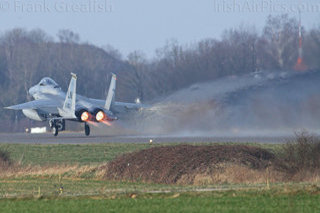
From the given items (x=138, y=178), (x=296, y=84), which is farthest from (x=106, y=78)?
(x=138, y=178)

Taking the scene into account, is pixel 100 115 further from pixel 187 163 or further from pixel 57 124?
pixel 187 163

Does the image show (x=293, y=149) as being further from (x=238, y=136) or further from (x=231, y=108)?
(x=238, y=136)

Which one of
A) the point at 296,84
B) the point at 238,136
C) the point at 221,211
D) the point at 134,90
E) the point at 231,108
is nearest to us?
the point at 221,211

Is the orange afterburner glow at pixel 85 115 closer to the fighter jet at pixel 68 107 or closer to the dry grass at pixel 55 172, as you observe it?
the fighter jet at pixel 68 107

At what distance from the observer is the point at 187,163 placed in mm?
27312

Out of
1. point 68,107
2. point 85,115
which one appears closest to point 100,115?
point 85,115

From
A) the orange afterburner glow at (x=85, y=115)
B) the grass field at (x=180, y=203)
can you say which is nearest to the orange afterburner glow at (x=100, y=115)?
the orange afterburner glow at (x=85, y=115)

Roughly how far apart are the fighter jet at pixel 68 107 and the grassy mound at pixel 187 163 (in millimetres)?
28004

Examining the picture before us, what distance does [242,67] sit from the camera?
47344 mm

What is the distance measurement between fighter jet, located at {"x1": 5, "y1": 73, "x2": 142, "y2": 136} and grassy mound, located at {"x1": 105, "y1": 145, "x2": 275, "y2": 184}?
28004 millimetres

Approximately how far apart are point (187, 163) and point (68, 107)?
105 ft

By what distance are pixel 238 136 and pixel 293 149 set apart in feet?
81.5

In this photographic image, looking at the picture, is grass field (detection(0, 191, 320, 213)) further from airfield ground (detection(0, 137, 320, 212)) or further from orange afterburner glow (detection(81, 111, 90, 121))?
orange afterburner glow (detection(81, 111, 90, 121))

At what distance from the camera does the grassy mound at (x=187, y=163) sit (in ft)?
88.1
